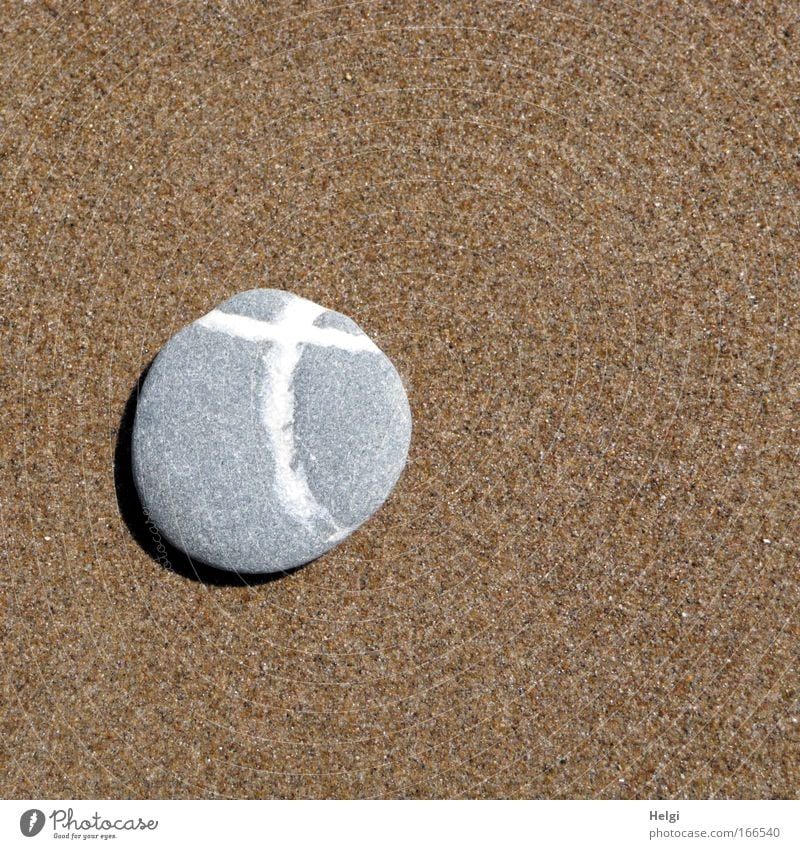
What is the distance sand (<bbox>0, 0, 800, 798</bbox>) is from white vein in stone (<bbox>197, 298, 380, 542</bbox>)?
0.15 m

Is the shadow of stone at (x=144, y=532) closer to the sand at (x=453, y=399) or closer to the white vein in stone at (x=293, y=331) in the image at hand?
the sand at (x=453, y=399)

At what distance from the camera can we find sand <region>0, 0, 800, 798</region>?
1.26m

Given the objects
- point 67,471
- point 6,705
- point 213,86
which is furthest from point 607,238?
point 6,705

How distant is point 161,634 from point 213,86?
985 millimetres

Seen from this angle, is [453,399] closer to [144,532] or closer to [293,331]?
[293,331]

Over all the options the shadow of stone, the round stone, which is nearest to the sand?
the shadow of stone

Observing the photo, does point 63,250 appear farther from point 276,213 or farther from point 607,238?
point 607,238
